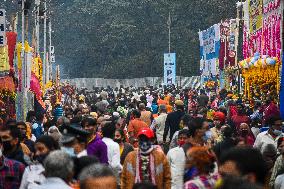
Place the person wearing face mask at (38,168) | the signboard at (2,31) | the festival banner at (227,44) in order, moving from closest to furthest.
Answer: the person wearing face mask at (38,168) → the signboard at (2,31) → the festival banner at (227,44)

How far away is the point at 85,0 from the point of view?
3184 inches

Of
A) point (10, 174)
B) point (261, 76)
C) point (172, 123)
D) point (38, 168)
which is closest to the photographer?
point (38, 168)

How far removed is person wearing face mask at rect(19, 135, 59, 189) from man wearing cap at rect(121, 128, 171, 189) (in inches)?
42.5

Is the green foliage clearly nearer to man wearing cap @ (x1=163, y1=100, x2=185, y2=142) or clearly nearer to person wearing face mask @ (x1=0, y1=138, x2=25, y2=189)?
man wearing cap @ (x1=163, y1=100, x2=185, y2=142)

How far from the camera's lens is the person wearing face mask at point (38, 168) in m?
8.70

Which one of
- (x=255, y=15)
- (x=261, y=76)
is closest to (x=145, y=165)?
(x=261, y=76)

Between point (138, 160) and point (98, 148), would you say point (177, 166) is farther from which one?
point (98, 148)

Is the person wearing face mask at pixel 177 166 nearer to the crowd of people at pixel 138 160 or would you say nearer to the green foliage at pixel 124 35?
the crowd of people at pixel 138 160

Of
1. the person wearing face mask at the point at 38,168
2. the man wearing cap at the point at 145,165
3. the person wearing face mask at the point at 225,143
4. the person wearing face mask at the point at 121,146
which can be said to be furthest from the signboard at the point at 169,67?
the person wearing face mask at the point at 38,168

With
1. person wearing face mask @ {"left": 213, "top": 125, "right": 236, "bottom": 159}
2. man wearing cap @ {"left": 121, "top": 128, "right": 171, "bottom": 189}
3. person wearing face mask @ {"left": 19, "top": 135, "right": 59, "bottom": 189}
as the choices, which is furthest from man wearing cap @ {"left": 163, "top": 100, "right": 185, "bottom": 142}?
person wearing face mask @ {"left": 19, "top": 135, "right": 59, "bottom": 189}

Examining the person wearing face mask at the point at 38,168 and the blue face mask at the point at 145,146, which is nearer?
the person wearing face mask at the point at 38,168

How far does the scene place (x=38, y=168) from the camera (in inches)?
351

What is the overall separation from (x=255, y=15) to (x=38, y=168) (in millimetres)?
24835

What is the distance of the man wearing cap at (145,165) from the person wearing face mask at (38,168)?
3.54 ft
